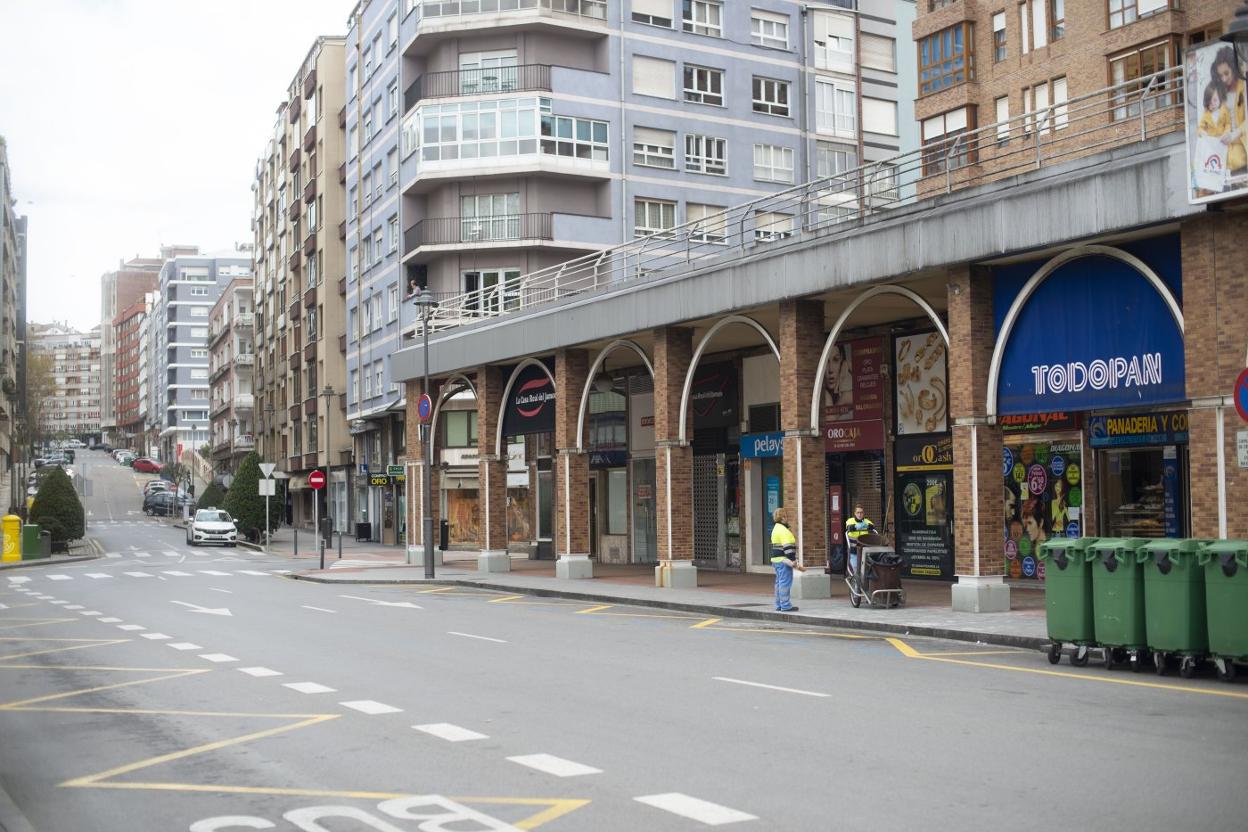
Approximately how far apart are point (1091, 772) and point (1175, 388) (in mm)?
10599

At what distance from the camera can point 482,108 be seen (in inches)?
1972

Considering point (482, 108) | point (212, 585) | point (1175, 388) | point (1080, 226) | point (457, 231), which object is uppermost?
point (482, 108)

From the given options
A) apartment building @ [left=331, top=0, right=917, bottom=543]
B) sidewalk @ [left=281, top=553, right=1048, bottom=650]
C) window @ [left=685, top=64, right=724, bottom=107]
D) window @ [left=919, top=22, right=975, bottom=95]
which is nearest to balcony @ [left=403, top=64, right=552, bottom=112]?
apartment building @ [left=331, top=0, right=917, bottom=543]

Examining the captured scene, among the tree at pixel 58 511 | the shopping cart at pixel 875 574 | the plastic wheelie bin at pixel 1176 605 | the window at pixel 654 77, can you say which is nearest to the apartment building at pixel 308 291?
Result: the tree at pixel 58 511

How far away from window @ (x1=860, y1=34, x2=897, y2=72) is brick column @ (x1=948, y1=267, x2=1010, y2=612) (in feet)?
130

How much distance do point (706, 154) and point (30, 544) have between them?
28.5m

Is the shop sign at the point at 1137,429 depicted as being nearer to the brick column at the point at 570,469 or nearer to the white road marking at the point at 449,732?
the brick column at the point at 570,469

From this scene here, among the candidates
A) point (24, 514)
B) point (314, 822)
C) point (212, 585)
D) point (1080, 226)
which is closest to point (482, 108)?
point (212, 585)

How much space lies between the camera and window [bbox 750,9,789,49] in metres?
54.9

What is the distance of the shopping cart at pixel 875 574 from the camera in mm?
21125

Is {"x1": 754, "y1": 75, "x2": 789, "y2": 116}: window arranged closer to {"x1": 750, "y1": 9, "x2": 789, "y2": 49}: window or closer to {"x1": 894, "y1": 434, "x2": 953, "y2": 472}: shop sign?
{"x1": 750, "y1": 9, "x2": 789, "y2": 49}: window

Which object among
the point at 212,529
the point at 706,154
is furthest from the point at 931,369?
the point at 212,529

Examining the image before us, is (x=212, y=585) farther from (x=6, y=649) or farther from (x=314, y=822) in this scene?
(x=314, y=822)

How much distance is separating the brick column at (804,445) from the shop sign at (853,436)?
4.11 m
